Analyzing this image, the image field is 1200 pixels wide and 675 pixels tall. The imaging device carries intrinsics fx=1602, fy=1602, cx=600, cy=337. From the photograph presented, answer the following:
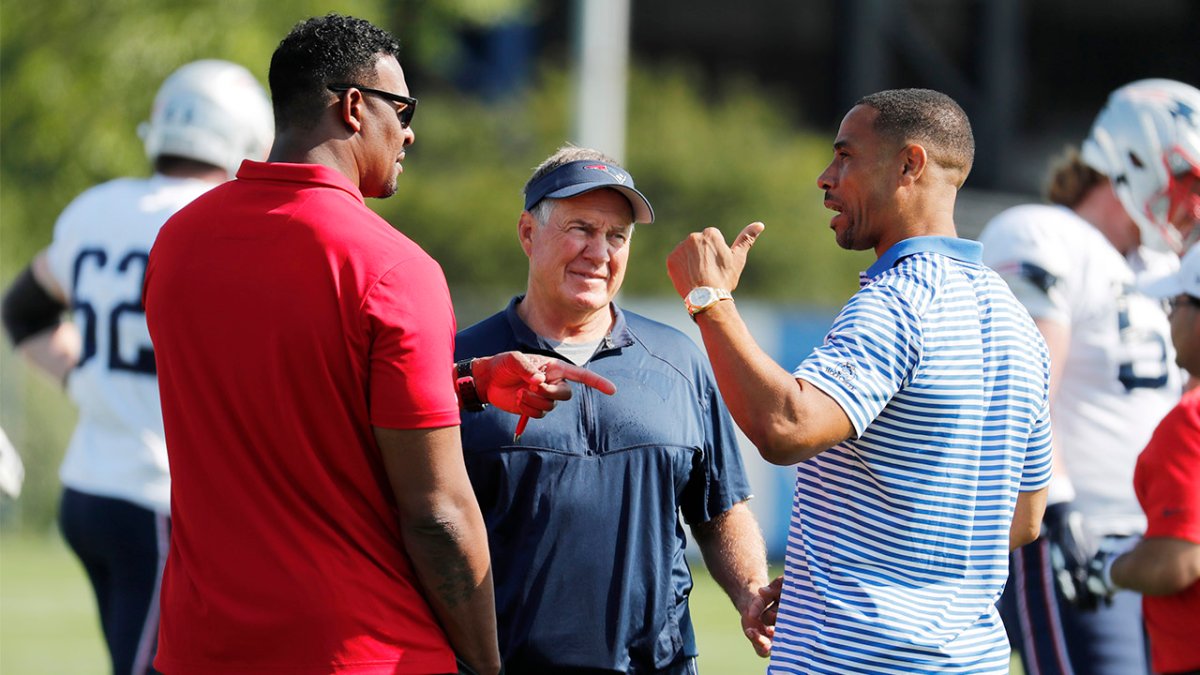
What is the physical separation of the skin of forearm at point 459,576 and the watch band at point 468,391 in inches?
23.6

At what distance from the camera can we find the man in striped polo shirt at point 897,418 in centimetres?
330

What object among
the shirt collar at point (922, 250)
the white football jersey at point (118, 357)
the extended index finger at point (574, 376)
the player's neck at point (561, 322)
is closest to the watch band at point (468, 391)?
the extended index finger at point (574, 376)

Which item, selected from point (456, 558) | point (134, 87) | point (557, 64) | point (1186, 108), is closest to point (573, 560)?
point (456, 558)

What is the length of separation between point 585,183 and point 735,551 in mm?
1066

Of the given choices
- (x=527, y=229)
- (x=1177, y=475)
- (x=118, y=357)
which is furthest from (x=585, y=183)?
(x=118, y=357)

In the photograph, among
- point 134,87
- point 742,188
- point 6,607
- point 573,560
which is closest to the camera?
point 573,560

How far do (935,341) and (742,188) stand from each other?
21419mm

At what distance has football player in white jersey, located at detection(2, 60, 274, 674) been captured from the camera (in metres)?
5.23

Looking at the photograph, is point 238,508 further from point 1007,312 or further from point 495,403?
point 1007,312

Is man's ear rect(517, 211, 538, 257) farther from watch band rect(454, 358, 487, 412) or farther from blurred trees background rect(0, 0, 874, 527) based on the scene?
blurred trees background rect(0, 0, 874, 527)

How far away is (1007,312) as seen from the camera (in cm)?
353

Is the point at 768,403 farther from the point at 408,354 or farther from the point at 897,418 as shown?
the point at 408,354

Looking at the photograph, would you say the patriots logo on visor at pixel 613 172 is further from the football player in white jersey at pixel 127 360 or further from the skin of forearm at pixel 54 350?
the skin of forearm at pixel 54 350

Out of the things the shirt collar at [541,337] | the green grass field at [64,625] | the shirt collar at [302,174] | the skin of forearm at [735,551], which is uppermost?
A: the shirt collar at [302,174]
